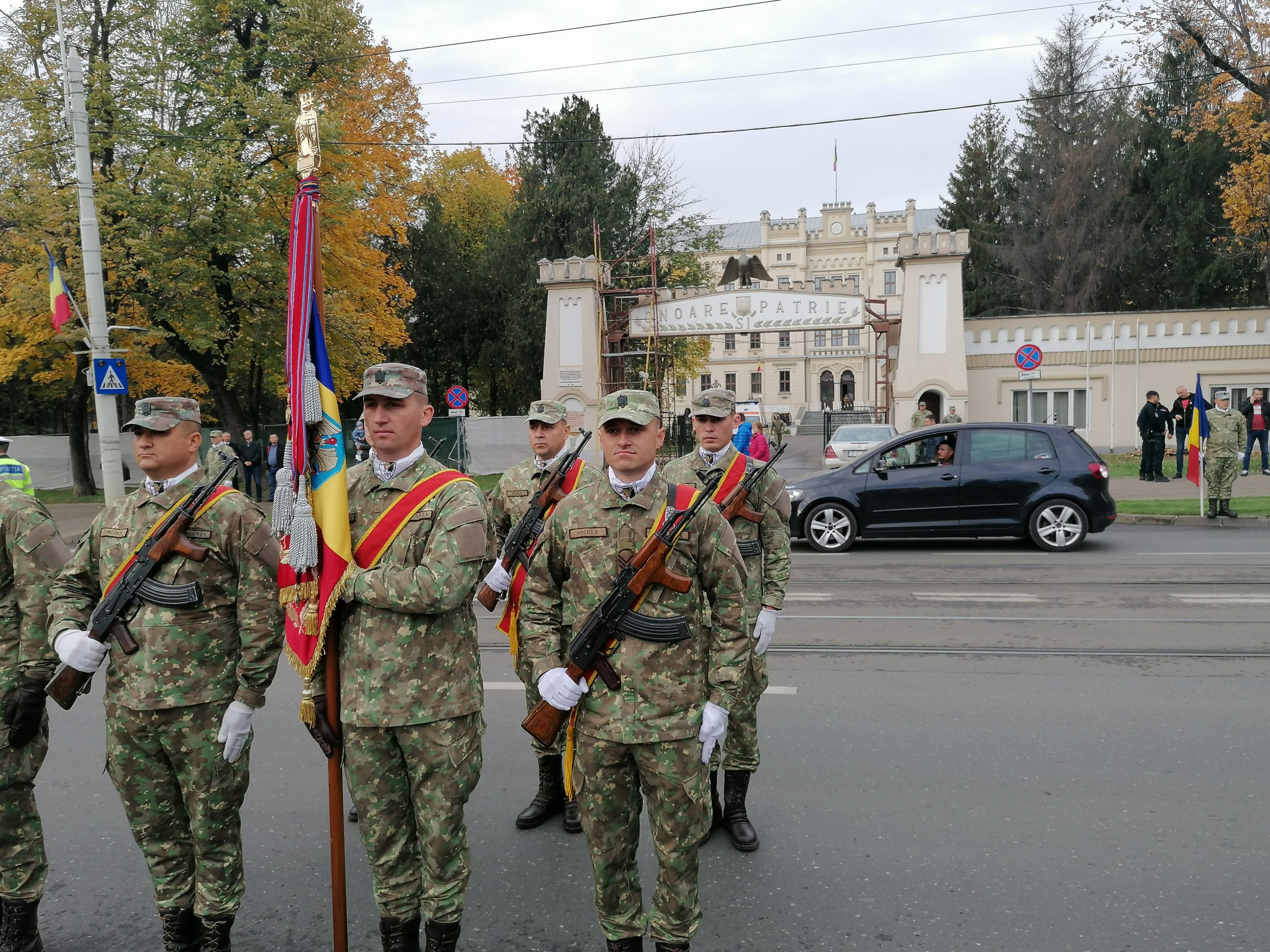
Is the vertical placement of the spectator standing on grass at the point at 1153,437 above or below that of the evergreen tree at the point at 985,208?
below

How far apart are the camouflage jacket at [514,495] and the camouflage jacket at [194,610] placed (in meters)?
1.75

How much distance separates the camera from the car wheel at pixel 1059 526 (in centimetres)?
1197

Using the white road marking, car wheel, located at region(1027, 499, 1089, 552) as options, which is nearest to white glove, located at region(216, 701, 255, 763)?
the white road marking

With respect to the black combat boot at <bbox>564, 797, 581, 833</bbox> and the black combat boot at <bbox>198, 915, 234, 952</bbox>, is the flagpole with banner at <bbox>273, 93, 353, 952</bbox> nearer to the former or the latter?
the black combat boot at <bbox>198, 915, 234, 952</bbox>

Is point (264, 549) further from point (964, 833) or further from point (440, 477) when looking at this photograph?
point (964, 833)

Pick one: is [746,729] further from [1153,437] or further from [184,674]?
[1153,437]

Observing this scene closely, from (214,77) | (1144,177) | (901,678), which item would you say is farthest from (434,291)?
(901,678)

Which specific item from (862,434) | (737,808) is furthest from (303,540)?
(862,434)

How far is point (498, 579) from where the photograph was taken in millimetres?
4551

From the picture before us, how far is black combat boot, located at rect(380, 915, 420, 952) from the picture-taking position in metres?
3.09

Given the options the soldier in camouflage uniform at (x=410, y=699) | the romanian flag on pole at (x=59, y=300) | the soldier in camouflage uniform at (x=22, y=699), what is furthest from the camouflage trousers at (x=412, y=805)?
the romanian flag on pole at (x=59, y=300)

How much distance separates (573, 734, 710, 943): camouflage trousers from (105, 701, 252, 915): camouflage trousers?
125 cm

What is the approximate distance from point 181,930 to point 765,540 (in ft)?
9.57

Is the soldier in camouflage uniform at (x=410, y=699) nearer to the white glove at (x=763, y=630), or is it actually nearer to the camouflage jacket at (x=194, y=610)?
the camouflage jacket at (x=194, y=610)
